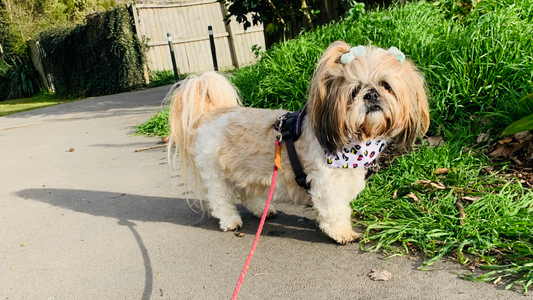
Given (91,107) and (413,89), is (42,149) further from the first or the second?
(413,89)

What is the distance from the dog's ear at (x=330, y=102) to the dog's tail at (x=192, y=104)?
1425 millimetres

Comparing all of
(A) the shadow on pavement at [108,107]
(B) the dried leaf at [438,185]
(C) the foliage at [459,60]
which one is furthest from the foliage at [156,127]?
(B) the dried leaf at [438,185]

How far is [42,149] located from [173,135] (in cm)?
506

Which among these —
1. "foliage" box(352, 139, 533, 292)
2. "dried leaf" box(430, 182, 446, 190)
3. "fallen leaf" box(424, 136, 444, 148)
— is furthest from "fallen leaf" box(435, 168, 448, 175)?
"fallen leaf" box(424, 136, 444, 148)

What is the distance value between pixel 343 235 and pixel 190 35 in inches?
645

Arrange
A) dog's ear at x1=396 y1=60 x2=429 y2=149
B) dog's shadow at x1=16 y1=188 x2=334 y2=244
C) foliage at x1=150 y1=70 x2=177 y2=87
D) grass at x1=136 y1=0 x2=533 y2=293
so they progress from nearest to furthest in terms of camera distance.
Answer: dog's ear at x1=396 y1=60 x2=429 y2=149, grass at x1=136 y1=0 x2=533 y2=293, dog's shadow at x1=16 y1=188 x2=334 y2=244, foliage at x1=150 y1=70 x2=177 y2=87

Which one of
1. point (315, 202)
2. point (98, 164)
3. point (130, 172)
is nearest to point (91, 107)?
point (98, 164)

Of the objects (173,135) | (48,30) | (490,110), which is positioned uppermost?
(48,30)

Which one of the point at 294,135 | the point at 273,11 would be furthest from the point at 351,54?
the point at 273,11

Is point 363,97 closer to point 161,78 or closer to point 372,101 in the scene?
point 372,101

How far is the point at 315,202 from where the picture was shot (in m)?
3.13

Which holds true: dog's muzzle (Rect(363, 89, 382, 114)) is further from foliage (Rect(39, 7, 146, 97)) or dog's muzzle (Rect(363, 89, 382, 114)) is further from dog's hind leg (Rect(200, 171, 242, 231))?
foliage (Rect(39, 7, 146, 97))

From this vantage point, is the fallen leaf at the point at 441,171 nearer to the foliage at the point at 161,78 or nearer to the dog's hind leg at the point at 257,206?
the dog's hind leg at the point at 257,206

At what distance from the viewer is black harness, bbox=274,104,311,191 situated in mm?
3082
